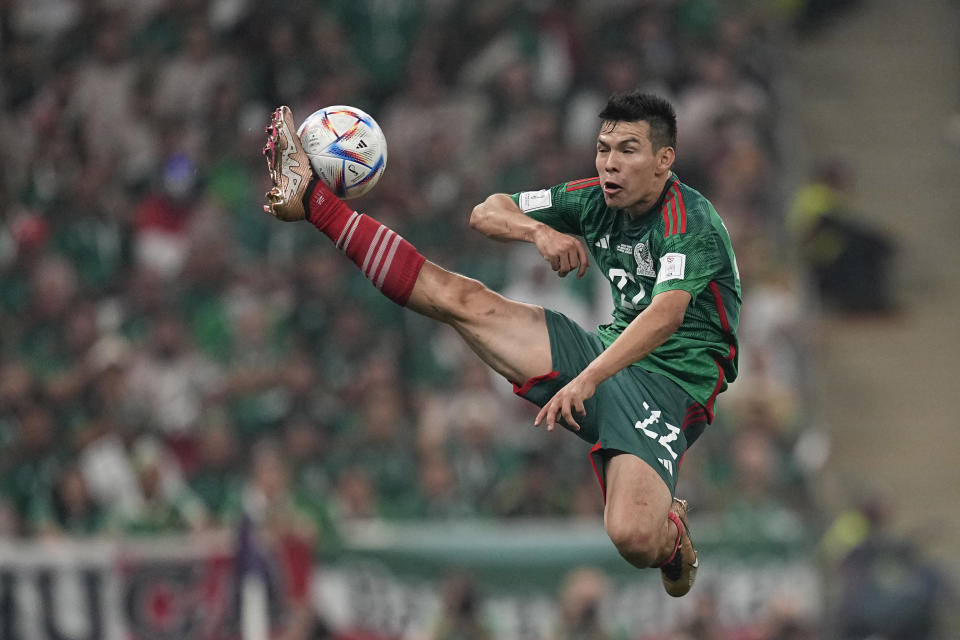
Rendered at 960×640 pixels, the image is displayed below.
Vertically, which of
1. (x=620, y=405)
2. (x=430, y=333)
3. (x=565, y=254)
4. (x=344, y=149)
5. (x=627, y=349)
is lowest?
(x=620, y=405)

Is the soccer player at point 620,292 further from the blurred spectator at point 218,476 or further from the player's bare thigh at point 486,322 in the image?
the blurred spectator at point 218,476

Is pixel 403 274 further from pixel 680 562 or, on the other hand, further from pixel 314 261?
pixel 314 261

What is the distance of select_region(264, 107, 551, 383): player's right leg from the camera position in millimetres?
6406

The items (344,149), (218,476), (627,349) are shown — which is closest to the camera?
(627,349)

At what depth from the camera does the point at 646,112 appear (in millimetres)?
6270

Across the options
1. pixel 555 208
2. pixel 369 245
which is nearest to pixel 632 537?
pixel 555 208

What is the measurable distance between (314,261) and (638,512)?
21.3 ft

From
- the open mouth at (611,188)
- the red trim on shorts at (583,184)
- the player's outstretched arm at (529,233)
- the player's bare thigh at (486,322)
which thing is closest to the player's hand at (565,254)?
the player's outstretched arm at (529,233)

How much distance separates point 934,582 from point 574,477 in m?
2.45

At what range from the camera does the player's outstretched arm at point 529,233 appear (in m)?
6.17

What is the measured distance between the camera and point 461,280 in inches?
255

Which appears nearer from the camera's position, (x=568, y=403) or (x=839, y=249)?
(x=568, y=403)

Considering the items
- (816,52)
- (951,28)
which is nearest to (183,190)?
(816,52)

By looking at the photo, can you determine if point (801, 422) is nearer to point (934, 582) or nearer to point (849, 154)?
point (934, 582)
